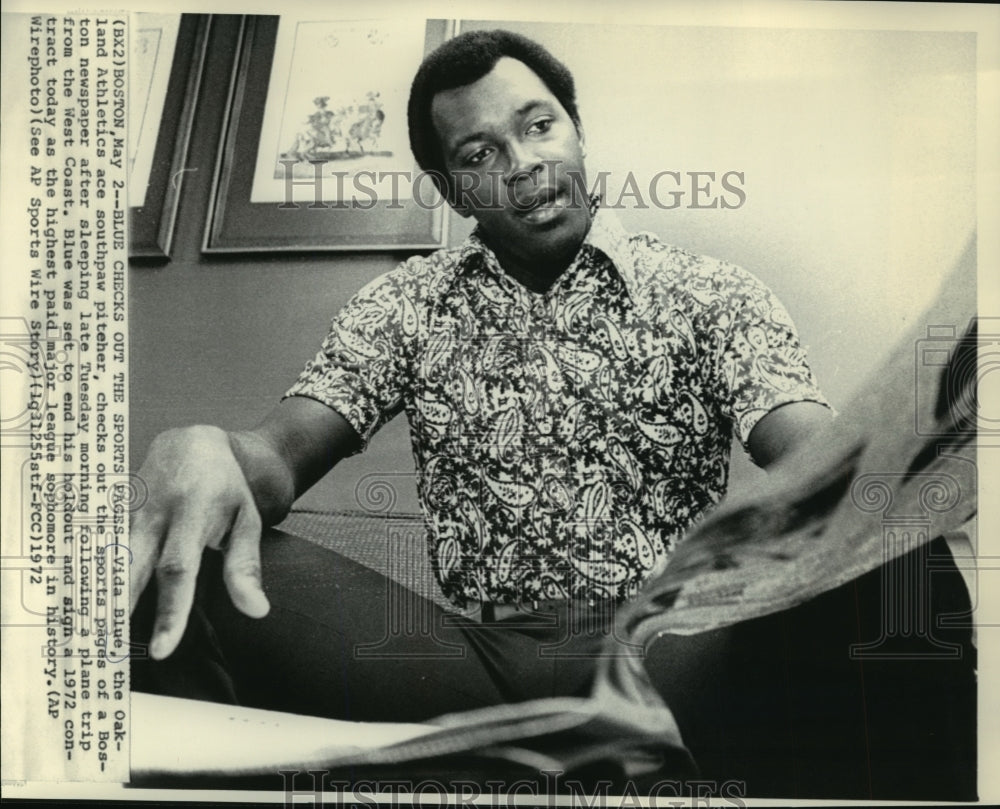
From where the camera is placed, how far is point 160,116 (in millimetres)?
1823

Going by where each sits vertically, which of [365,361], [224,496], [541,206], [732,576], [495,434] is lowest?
[732,576]

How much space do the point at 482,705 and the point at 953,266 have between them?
4.22ft

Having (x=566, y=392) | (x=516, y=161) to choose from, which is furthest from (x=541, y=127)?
(x=566, y=392)

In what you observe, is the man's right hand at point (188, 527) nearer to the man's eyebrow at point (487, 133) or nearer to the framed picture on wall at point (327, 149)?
the framed picture on wall at point (327, 149)

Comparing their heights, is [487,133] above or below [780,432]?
above

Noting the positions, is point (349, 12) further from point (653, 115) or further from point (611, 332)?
point (611, 332)

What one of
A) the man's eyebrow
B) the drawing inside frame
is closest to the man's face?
the man's eyebrow

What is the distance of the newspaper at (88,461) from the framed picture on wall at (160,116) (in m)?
0.03

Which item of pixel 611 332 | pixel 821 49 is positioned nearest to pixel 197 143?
pixel 611 332

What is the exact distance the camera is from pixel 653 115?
5.91ft

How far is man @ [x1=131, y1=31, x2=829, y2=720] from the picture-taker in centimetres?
174

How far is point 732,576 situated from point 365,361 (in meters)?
0.83

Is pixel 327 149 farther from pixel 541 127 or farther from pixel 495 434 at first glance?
pixel 495 434

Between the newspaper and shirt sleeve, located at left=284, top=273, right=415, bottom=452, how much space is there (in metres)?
0.40
